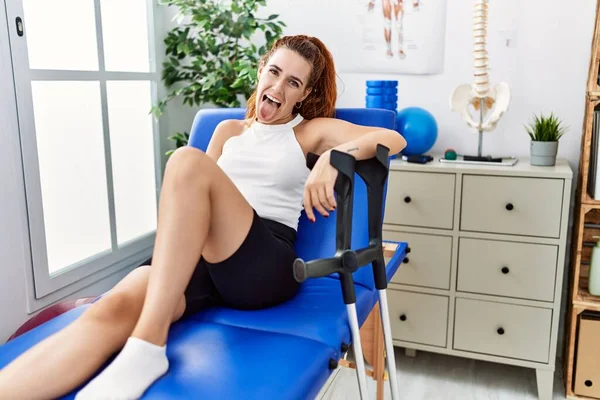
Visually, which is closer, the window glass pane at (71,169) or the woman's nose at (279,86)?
the woman's nose at (279,86)

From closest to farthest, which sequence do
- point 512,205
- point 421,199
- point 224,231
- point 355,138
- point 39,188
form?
point 224,231 → point 355,138 → point 39,188 → point 512,205 → point 421,199

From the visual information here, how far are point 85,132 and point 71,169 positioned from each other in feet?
0.50

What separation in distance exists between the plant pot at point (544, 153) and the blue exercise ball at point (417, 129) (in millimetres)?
367

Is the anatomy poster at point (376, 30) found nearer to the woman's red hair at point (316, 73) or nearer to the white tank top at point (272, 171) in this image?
the woman's red hair at point (316, 73)

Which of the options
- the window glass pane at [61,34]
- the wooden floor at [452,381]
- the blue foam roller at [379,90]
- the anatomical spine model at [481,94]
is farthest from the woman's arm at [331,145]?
the window glass pane at [61,34]

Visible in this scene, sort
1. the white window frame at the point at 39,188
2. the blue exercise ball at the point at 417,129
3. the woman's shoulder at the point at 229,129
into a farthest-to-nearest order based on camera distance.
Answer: the blue exercise ball at the point at 417,129
the white window frame at the point at 39,188
the woman's shoulder at the point at 229,129

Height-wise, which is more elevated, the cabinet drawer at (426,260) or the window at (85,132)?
the window at (85,132)

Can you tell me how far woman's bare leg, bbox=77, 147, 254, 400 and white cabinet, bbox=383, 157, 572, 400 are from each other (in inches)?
38.6

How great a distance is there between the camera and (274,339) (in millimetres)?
1189

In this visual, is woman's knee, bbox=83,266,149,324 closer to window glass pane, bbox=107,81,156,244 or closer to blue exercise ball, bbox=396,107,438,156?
window glass pane, bbox=107,81,156,244

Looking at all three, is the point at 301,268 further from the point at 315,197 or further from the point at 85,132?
the point at 85,132

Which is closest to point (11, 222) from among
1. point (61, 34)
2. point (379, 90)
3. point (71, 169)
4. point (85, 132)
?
point (71, 169)

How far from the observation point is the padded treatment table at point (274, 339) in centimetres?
103

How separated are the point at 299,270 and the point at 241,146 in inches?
24.1
